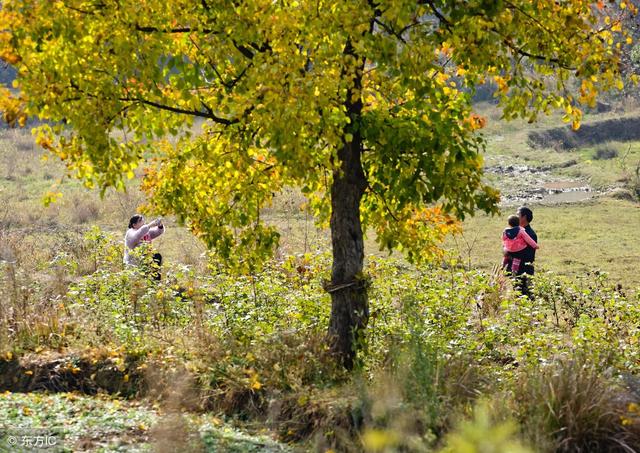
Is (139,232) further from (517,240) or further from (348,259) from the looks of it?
(517,240)

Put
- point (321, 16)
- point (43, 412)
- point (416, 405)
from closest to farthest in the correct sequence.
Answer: point (416, 405), point (321, 16), point (43, 412)

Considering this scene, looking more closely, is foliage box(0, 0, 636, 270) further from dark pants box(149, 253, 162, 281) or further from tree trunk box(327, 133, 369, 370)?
dark pants box(149, 253, 162, 281)

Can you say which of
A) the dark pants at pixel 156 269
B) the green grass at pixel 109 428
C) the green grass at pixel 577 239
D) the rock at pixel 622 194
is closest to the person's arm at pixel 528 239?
the green grass at pixel 577 239

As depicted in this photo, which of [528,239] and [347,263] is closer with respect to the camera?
[347,263]

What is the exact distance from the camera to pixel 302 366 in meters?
6.46

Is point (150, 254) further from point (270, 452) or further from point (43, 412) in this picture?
point (270, 452)

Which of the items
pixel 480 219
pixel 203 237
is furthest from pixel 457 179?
pixel 480 219

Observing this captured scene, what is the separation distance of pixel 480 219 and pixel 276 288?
40.0ft

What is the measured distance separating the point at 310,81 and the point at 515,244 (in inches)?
240

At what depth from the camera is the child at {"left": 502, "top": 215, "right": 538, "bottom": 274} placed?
34.8 feet

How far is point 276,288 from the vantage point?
7.80 meters

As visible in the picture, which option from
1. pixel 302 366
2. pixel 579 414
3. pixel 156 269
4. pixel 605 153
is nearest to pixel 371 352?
pixel 302 366

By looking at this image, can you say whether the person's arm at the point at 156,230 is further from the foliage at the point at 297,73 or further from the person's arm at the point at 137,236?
the foliage at the point at 297,73

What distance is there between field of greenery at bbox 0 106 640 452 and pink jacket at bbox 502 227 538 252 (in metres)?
0.97
